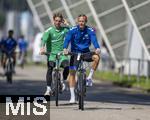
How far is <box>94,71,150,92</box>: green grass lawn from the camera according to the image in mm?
28000

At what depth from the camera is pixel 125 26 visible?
3528 centimetres

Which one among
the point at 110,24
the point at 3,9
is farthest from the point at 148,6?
the point at 3,9

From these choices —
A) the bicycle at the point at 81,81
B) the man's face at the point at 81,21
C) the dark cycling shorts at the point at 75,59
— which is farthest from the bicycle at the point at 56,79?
the man's face at the point at 81,21

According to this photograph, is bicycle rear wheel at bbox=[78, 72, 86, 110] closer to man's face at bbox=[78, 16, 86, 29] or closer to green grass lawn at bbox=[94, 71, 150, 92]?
man's face at bbox=[78, 16, 86, 29]

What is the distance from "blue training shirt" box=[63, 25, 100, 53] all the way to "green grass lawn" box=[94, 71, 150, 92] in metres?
9.20

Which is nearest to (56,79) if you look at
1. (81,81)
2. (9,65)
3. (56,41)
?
(56,41)

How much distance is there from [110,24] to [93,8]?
1688 millimetres

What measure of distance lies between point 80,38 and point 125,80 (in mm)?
13202

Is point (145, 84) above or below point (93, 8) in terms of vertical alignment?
below

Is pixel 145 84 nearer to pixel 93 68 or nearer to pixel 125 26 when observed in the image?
pixel 125 26

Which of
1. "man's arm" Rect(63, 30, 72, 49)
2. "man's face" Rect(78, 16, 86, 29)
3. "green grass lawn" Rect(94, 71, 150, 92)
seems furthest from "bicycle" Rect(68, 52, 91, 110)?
"green grass lawn" Rect(94, 71, 150, 92)

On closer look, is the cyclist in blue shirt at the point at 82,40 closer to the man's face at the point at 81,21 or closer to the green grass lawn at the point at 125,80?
the man's face at the point at 81,21

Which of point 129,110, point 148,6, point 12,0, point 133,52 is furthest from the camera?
point 12,0

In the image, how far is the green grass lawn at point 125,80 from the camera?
28.0 meters
